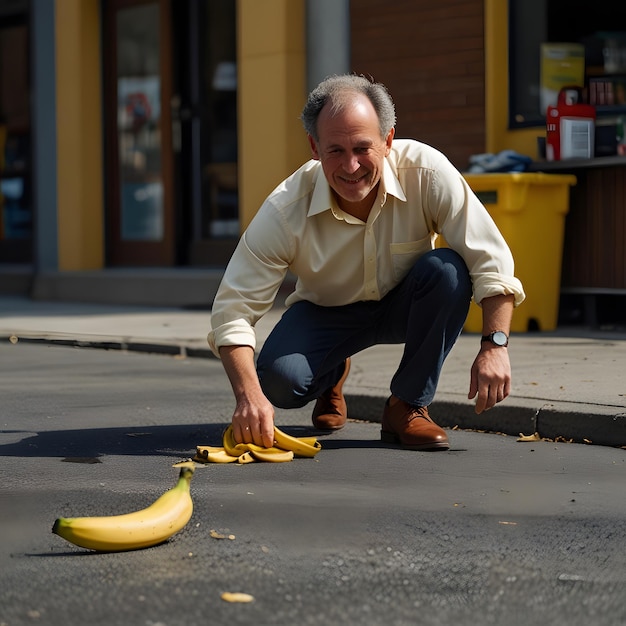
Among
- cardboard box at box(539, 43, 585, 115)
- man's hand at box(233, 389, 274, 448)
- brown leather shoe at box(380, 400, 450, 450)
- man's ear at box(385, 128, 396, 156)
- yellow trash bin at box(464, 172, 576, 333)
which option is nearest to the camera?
man's hand at box(233, 389, 274, 448)

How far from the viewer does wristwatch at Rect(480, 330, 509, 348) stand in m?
4.72

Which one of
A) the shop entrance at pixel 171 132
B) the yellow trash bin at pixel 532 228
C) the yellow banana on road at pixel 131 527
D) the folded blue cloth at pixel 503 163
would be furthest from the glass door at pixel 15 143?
the yellow banana on road at pixel 131 527

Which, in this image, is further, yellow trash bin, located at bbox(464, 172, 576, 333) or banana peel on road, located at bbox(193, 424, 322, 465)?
yellow trash bin, located at bbox(464, 172, 576, 333)

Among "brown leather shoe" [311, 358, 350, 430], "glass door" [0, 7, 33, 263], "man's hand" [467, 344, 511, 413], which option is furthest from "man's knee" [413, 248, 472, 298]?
"glass door" [0, 7, 33, 263]

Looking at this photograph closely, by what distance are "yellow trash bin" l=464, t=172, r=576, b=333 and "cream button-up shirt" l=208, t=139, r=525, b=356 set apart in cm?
389

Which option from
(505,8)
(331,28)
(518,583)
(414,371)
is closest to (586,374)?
(414,371)

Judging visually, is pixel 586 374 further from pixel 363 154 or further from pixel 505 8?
pixel 505 8

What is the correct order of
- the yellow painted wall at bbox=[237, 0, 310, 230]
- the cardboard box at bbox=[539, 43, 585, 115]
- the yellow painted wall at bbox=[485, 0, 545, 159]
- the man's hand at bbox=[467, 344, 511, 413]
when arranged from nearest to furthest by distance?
the man's hand at bbox=[467, 344, 511, 413]
the cardboard box at bbox=[539, 43, 585, 115]
the yellow painted wall at bbox=[485, 0, 545, 159]
the yellow painted wall at bbox=[237, 0, 310, 230]

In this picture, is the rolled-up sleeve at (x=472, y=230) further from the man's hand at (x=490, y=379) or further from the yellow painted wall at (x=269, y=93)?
the yellow painted wall at (x=269, y=93)

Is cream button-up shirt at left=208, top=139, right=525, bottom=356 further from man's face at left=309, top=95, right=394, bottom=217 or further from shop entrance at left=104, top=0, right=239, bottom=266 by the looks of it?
shop entrance at left=104, top=0, right=239, bottom=266

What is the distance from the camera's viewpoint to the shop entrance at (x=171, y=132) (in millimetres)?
13578

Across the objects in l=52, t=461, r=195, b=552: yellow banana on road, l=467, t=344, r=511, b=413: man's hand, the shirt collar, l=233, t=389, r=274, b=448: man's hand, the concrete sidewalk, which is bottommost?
the concrete sidewalk

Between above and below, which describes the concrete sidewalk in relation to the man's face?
below

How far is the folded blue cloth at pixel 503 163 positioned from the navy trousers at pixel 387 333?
4102 millimetres
